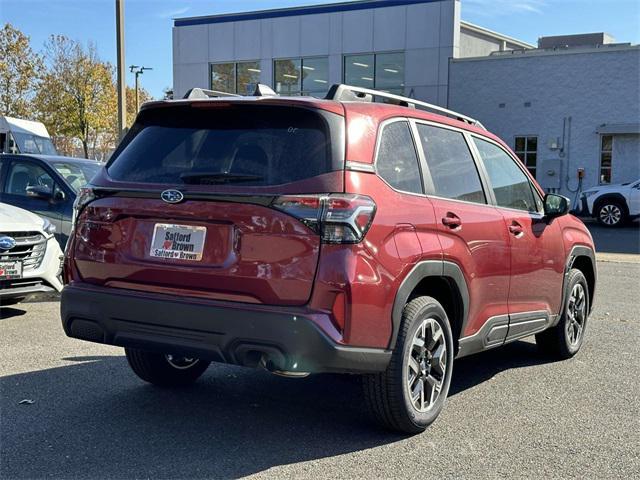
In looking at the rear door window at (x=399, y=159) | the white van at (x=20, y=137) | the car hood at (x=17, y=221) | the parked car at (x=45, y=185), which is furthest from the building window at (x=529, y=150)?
the rear door window at (x=399, y=159)

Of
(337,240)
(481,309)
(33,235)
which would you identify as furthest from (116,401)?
(33,235)

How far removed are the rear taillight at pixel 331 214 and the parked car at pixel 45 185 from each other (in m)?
6.20

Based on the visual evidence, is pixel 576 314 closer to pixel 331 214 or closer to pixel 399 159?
pixel 399 159

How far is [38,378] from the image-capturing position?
5.36m

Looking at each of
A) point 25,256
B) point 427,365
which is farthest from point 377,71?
point 427,365

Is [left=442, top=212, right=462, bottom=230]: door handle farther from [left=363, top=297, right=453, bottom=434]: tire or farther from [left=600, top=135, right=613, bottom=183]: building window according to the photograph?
[left=600, top=135, right=613, bottom=183]: building window

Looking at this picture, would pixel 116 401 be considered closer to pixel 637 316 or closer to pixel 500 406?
pixel 500 406

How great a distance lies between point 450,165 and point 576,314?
240 centimetres

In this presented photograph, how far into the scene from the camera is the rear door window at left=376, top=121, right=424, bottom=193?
418 centimetres

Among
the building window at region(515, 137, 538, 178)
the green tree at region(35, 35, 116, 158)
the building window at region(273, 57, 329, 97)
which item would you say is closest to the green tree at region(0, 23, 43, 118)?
the green tree at region(35, 35, 116, 158)

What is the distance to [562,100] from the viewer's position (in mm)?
27812

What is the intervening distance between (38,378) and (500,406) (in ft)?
10.4

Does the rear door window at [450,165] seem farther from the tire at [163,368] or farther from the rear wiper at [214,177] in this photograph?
the tire at [163,368]

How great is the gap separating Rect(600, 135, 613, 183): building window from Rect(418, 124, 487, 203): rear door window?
2405 centimetres
